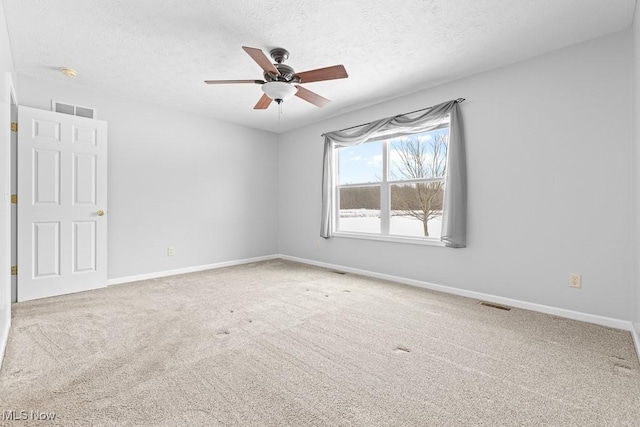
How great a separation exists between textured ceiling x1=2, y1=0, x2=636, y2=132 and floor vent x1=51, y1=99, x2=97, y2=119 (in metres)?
0.29

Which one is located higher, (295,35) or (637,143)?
(295,35)

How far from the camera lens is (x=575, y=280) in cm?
276

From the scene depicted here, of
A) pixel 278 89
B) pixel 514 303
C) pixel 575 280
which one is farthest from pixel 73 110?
pixel 575 280

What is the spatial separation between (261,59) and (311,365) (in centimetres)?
225

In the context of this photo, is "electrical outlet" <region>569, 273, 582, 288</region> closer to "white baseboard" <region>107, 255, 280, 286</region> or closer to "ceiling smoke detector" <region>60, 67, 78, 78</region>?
"white baseboard" <region>107, 255, 280, 286</region>

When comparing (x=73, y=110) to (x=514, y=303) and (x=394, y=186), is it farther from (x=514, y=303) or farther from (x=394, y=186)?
(x=514, y=303)

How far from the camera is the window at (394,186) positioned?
3887 millimetres

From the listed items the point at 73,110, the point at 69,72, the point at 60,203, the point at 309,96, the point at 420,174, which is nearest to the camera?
the point at 309,96

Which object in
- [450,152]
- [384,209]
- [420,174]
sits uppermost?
[450,152]

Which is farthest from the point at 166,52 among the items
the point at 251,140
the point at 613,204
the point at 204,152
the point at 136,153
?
the point at 613,204

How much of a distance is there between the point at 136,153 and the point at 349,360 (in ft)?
12.9

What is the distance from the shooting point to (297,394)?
1.65m

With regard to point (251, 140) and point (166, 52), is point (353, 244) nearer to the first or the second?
point (251, 140)

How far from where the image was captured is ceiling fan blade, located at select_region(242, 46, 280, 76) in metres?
2.17
